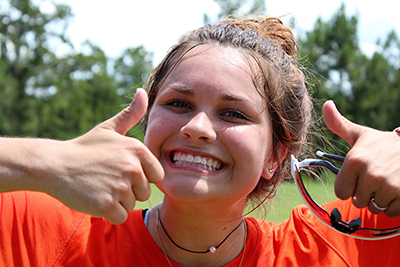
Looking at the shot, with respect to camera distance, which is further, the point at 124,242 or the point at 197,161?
the point at 124,242

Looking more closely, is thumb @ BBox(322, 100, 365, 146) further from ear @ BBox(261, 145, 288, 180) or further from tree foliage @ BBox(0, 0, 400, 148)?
tree foliage @ BBox(0, 0, 400, 148)

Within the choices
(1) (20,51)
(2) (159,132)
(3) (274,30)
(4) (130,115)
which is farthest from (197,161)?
(1) (20,51)

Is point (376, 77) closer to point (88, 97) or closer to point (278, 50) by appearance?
point (88, 97)

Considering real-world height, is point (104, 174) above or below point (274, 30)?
below

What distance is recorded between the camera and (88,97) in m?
32.4

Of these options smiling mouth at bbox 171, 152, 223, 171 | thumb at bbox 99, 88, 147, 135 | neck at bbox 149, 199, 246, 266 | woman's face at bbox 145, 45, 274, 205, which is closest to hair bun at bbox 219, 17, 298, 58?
woman's face at bbox 145, 45, 274, 205

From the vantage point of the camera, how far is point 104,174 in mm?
1366

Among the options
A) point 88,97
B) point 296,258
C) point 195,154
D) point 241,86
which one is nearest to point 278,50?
point 241,86

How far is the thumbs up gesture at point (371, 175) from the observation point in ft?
4.98

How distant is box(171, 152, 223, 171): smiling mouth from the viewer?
180 centimetres

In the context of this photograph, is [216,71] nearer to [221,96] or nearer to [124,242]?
[221,96]

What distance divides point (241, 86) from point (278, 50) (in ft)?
2.03

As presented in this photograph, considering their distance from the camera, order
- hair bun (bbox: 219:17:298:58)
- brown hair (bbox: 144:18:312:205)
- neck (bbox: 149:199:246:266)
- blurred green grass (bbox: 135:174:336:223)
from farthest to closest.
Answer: blurred green grass (bbox: 135:174:336:223)
hair bun (bbox: 219:17:298:58)
brown hair (bbox: 144:18:312:205)
neck (bbox: 149:199:246:266)

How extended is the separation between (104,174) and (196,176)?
514mm
